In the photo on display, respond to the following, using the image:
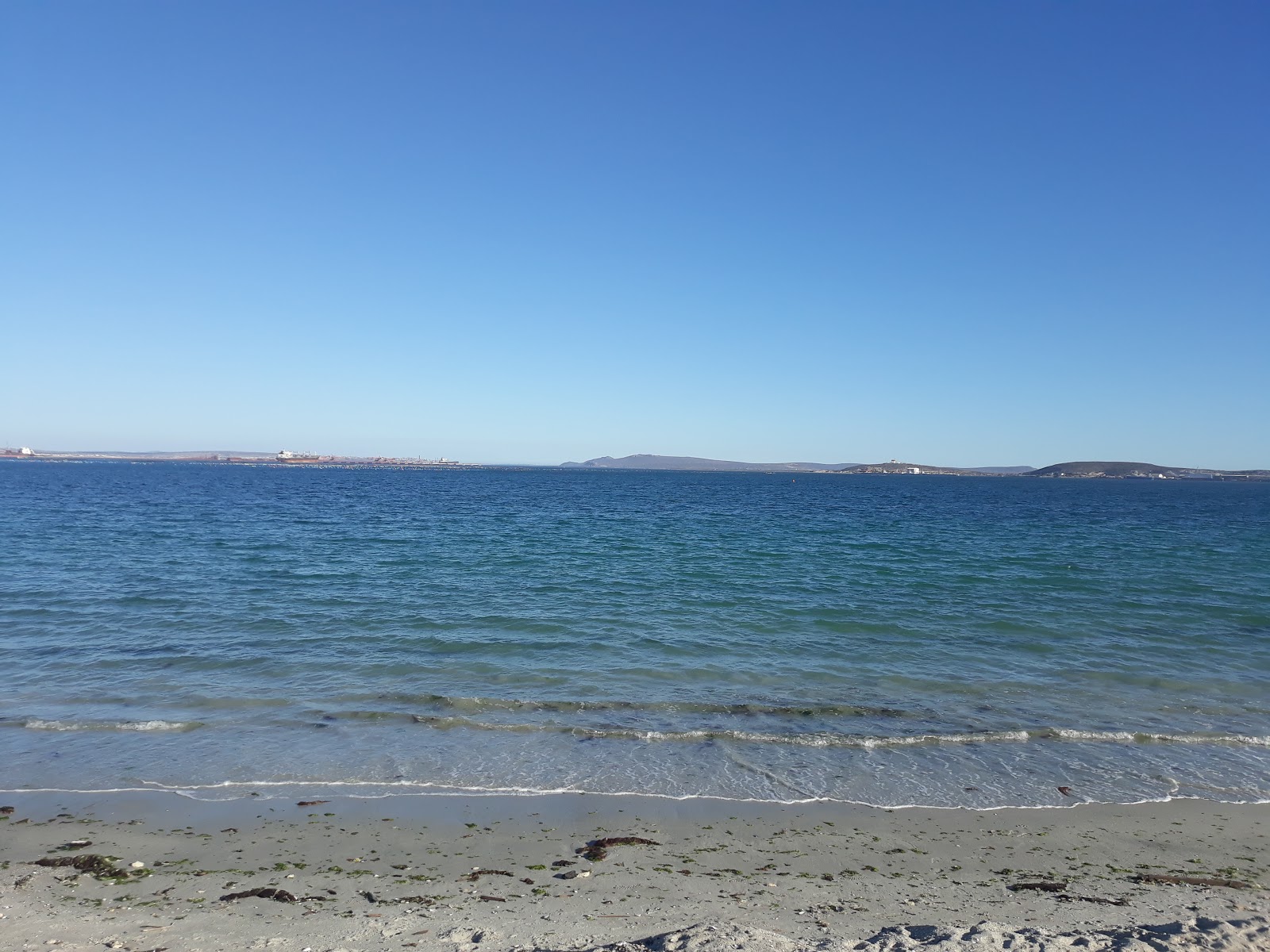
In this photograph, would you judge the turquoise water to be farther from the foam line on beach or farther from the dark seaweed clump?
the dark seaweed clump

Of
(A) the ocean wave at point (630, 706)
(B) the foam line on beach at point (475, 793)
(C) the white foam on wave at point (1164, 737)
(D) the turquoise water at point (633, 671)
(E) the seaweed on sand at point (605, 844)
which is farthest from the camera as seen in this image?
(A) the ocean wave at point (630, 706)

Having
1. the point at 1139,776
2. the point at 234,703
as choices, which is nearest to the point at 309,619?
the point at 234,703

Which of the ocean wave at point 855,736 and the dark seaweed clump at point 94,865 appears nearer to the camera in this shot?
the dark seaweed clump at point 94,865

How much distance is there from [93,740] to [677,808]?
25.9 ft

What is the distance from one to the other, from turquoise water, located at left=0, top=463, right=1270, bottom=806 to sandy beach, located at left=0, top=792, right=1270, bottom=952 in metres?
0.64

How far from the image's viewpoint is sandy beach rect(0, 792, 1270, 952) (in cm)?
584

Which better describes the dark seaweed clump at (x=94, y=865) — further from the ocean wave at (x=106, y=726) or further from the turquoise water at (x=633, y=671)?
the ocean wave at (x=106, y=726)

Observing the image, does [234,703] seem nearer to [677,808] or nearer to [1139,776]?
[677,808]

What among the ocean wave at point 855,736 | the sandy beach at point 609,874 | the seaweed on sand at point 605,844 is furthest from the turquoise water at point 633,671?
the seaweed on sand at point 605,844

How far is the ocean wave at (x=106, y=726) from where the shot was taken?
10.8 m

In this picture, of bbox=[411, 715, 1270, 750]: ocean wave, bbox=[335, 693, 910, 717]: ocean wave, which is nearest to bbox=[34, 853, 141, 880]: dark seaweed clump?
bbox=[411, 715, 1270, 750]: ocean wave

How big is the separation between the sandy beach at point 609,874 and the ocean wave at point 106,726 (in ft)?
7.59

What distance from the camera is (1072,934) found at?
5.70 metres

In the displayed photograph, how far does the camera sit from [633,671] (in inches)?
562
